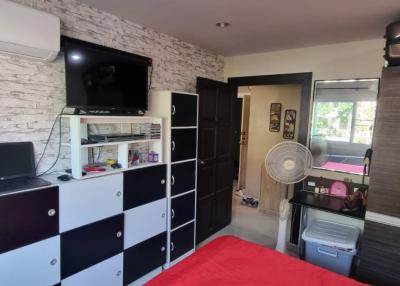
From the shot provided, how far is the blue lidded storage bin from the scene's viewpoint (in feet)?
7.54

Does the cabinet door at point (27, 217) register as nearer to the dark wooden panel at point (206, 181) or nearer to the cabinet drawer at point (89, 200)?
the cabinet drawer at point (89, 200)

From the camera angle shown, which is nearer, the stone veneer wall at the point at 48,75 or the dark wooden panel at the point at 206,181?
the stone veneer wall at the point at 48,75

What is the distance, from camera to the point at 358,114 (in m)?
2.71

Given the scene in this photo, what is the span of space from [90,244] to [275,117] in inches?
131

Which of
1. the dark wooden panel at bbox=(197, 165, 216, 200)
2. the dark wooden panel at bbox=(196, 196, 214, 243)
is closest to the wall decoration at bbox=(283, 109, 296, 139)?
the dark wooden panel at bbox=(197, 165, 216, 200)

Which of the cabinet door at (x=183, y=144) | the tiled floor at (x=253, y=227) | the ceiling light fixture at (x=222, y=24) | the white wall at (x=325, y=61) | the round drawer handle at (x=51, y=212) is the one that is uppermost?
the ceiling light fixture at (x=222, y=24)

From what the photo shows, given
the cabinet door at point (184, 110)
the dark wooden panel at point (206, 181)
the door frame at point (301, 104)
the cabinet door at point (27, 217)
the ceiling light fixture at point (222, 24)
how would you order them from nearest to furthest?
the cabinet door at point (27, 217)
the ceiling light fixture at point (222, 24)
the cabinet door at point (184, 110)
the door frame at point (301, 104)
the dark wooden panel at point (206, 181)

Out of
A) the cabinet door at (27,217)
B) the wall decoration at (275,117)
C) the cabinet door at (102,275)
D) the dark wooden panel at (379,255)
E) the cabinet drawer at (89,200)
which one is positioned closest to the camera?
the cabinet door at (27,217)

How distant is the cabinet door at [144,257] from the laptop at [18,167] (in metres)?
0.96

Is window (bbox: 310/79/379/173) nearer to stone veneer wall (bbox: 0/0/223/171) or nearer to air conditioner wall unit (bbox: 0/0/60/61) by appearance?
stone veneer wall (bbox: 0/0/223/171)

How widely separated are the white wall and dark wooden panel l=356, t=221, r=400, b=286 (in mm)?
1491

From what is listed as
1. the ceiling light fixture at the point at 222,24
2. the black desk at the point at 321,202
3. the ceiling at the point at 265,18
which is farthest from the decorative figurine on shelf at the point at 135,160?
the black desk at the point at 321,202

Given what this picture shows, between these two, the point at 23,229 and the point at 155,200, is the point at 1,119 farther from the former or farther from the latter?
the point at 155,200

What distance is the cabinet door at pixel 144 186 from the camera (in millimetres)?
2154
